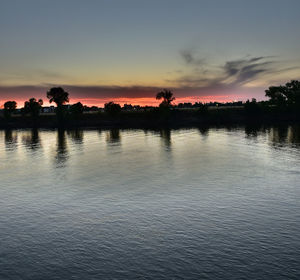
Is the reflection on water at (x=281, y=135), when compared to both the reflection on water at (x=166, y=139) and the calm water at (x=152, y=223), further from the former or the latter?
the calm water at (x=152, y=223)

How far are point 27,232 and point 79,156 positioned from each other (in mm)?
58362

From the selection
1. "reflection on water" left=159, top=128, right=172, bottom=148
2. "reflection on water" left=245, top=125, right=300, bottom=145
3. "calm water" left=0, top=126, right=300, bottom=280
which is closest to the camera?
"calm water" left=0, top=126, right=300, bottom=280

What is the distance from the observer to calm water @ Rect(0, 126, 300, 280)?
24.8 meters

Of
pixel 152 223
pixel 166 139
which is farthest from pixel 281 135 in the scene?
pixel 152 223

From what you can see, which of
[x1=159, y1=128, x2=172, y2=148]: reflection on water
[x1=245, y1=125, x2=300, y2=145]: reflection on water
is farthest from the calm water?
[x1=245, y1=125, x2=300, y2=145]: reflection on water

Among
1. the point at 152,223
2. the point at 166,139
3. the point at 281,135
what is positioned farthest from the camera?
the point at 281,135

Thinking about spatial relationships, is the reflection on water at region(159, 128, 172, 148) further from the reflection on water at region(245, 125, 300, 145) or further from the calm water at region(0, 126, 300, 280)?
the calm water at region(0, 126, 300, 280)

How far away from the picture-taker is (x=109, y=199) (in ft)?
146

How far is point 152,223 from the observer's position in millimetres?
34344

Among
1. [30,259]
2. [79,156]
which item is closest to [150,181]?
[30,259]

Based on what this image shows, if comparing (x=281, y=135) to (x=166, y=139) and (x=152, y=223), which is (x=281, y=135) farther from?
(x=152, y=223)

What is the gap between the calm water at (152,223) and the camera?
81.5ft

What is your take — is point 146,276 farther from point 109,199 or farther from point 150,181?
point 150,181

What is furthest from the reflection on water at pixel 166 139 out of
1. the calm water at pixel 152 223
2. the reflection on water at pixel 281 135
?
the calm water at pixel 152 223
